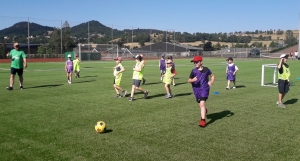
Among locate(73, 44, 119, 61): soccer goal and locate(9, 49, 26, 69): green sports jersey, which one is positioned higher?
locate(73, 44, 119, 61): soccer goal

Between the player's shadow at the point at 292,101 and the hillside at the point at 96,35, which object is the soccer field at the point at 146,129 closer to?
the player's shadow at the point at 292,101

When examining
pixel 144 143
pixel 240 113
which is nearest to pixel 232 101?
pixel 240 113

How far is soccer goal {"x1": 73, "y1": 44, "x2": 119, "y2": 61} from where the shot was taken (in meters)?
62.2

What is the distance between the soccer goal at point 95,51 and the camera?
2450 inches

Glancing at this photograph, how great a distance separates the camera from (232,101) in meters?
12.3

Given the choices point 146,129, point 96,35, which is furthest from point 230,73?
point 96,35

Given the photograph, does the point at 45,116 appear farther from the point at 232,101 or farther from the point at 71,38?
the point at 71,38

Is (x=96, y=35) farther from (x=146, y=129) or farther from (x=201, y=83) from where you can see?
(x=146, y=129)

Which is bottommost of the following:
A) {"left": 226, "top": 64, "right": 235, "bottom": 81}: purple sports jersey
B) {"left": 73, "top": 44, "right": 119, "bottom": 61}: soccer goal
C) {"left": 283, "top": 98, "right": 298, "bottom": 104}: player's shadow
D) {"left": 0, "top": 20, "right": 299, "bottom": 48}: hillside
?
{"left": 283, "top": 98, "right": 298, "bottom": 104}: player's shadow

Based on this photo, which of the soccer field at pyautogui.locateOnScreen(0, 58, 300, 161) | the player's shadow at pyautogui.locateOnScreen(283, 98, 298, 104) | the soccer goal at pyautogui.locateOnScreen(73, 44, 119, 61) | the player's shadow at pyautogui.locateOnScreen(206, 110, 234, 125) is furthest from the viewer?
the soccer goal at pyautogui.locateOnScreen(73, 44, 119, 61)

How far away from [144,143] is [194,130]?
5.34 ft

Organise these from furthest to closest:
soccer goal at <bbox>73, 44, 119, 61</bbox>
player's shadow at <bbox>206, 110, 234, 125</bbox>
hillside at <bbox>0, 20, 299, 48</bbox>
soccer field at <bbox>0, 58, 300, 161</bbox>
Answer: hillside at <bbox>0, 20, 299, 48</bbox> → soccer goal at <bbox>73, 44, 119, 61</bbox> → player's shadow at <bbox>206, 110, 234, 125</bbox> → soccer field at <bbox>0, 58, 300, 161</bbox>

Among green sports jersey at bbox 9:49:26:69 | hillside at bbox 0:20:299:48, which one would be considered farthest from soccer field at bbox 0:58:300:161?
hillside at bbox 0:20:299:48

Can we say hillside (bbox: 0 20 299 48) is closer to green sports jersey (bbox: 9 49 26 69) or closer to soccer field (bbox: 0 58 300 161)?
green sports jersey (bbox: 9 49 26 69)
